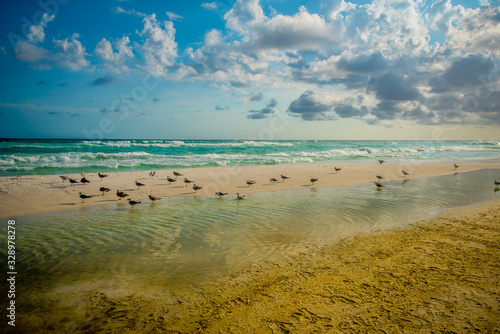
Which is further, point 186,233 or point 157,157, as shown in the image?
point 157,157

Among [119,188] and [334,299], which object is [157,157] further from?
[334,299]

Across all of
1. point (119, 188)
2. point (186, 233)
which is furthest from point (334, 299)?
point (119, 188)

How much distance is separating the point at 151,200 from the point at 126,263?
5.93m

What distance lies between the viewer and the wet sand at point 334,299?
3076mm

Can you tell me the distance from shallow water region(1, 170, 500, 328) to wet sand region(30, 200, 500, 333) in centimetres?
49

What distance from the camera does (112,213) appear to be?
863 centimetres

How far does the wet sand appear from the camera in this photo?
3076 mm

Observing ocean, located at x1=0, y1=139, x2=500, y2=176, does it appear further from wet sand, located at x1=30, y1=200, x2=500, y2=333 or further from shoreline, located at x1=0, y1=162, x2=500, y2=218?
wet sand, located at x1=30, y1=200, x2=500, y2=333

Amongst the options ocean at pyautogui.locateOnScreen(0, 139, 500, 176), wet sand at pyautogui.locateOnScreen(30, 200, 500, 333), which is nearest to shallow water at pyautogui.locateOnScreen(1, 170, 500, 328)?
wet sand at pyautogui.locateOnScreen(30, 200, 500, 333)

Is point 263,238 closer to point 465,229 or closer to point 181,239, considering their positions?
point 181,239

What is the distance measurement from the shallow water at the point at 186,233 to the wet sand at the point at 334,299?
49 centimetres

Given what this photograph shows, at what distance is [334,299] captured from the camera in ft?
11.6

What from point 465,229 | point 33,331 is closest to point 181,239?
point 33,331

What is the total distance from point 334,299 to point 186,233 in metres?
4.22
